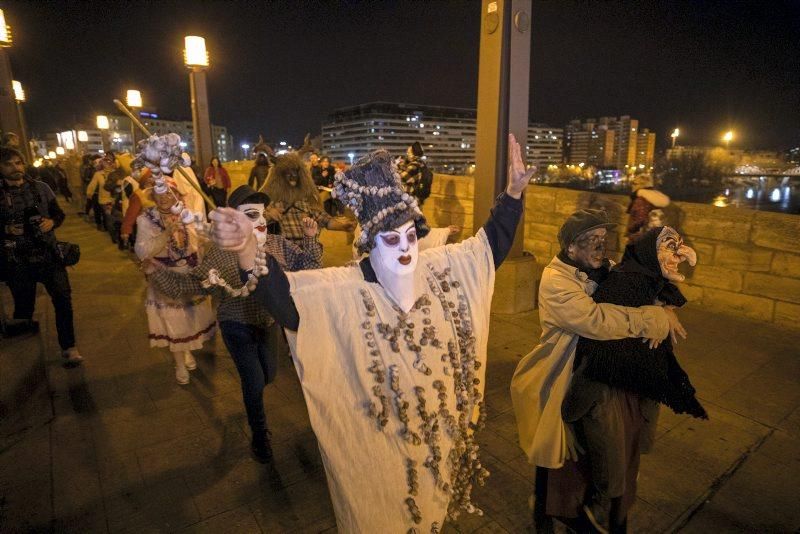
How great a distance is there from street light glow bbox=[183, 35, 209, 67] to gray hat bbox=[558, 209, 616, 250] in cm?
1049

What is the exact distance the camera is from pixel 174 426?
3.84 meters

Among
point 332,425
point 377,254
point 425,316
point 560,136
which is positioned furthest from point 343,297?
point 560,136

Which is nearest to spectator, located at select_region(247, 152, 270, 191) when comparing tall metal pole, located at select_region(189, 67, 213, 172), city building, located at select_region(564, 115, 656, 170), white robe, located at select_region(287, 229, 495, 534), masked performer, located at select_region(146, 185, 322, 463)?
tall metal pole, located at select_region(189, 67, 213, 172)

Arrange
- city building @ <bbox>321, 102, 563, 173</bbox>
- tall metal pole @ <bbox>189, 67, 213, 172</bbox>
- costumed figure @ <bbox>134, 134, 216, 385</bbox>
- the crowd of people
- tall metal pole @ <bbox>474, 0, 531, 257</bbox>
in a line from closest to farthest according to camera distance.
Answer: the crowd of people
costumed figure @ <bbox>134, 134, 216, 385</bbox>
tall metal pole @ <bbox>474, 0, 531, 257</bbox>
tall metal pole @ <bbox>189, 67, 213, 172</bbox>
city building @ <bbox>321, 102, 563, 173</bbox>

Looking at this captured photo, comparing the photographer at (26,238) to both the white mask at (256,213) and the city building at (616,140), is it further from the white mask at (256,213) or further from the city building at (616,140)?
the city building at (616,140)

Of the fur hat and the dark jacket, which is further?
the dark jacket

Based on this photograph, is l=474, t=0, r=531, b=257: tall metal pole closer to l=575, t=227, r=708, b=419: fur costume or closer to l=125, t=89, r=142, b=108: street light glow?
l=575, t=227, r=708, b=419: fur costume

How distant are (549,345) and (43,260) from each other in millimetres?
4484

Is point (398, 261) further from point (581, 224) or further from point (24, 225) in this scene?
point (24, 225)

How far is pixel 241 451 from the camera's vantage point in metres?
3.50

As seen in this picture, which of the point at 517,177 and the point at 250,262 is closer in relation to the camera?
the point at 250,262

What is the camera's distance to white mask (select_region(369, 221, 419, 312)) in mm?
1997

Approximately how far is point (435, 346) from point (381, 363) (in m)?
0.26

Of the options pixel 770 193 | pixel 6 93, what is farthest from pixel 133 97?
pixel 770 193
